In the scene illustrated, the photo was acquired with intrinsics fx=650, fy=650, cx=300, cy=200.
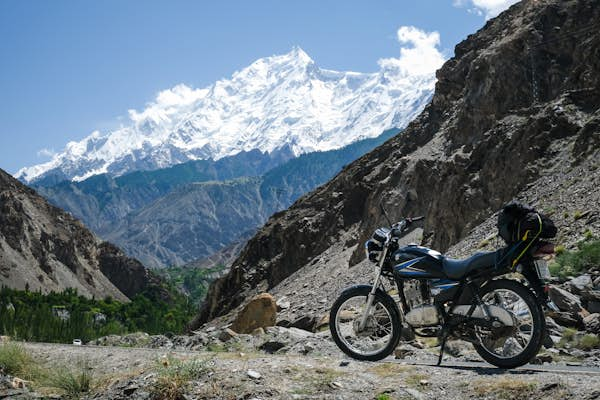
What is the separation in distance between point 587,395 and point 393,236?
12.5 feet

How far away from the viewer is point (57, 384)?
9.73 metres

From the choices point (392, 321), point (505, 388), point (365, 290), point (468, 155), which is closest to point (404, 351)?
point (392, 321)

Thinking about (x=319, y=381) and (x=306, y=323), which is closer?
(x=319, y=381)

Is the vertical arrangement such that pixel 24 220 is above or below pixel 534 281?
above

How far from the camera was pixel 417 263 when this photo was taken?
30.8ft

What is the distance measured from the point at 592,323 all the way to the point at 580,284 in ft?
6.83

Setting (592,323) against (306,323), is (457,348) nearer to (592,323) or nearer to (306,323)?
(592,323)

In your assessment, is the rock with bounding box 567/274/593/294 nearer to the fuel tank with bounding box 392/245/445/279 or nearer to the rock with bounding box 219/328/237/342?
the fuel tank with bounding box 392/245/445/279

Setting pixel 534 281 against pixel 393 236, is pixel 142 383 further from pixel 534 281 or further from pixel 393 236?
pixel 534 281

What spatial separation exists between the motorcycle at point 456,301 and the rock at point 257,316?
16.2 m

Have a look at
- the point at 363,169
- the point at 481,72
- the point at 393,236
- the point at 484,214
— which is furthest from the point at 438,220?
the point at 393,236

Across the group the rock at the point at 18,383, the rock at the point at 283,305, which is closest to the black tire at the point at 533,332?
the rock at the point at 18,383

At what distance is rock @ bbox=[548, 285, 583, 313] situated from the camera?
12188mm

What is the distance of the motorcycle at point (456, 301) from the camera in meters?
8.55
